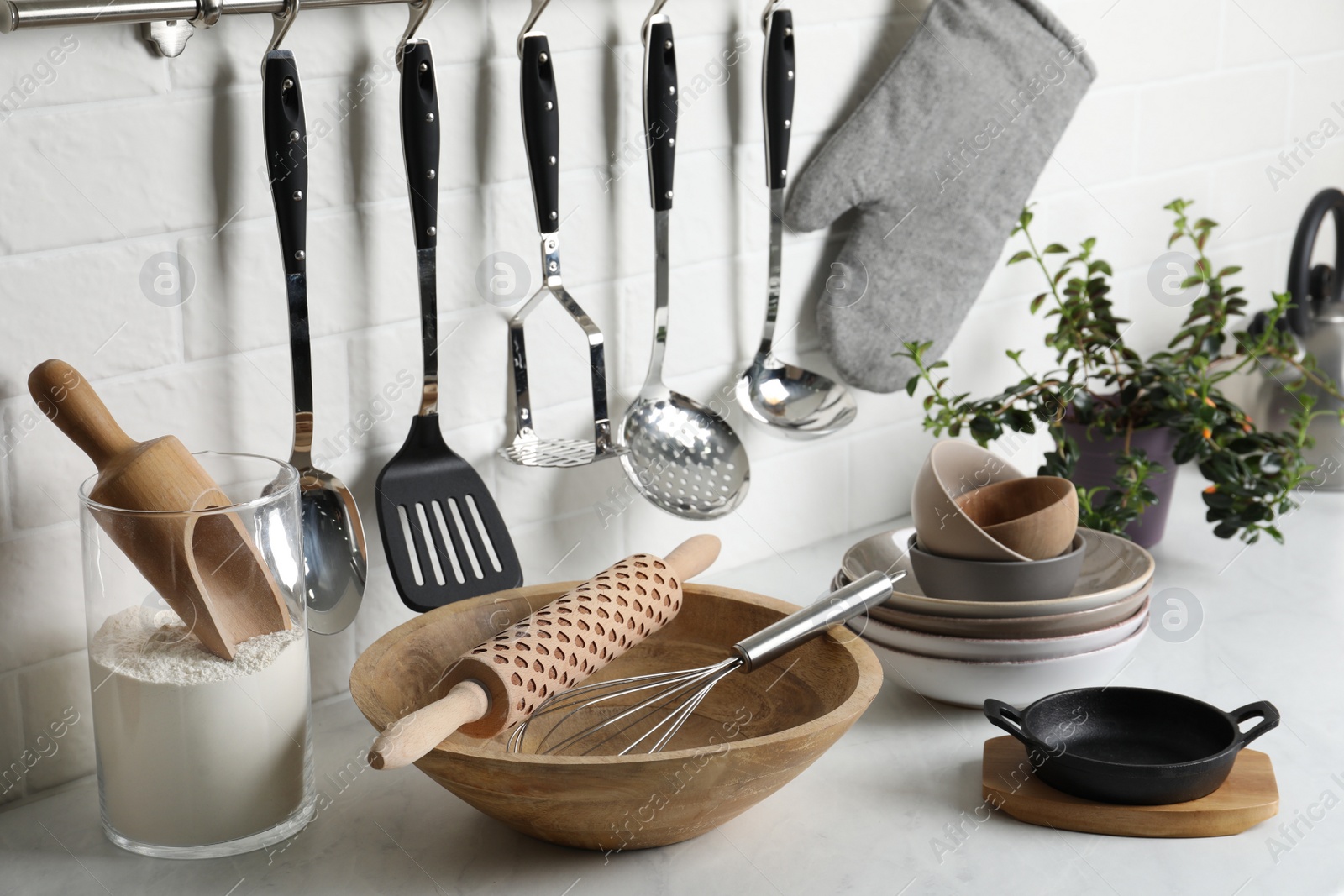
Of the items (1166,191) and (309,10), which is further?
(1166,191)

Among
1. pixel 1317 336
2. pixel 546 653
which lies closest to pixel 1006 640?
pixel 546 653

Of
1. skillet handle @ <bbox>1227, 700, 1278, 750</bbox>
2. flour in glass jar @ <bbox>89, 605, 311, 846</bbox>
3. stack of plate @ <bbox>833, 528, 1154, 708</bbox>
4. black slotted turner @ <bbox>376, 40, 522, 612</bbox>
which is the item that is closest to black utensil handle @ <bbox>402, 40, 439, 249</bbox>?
black slotted turner @ <bbox>376, 40, 522, 612</bbox>

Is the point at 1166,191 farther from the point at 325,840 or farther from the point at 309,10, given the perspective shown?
the point at 325,840

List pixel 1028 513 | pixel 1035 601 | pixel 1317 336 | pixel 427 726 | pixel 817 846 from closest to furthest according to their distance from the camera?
1. pixel 427 726
2. pixel 817 846
3. pixel 1035 601
4. pixel 1028 513
5. pixel 1317 336

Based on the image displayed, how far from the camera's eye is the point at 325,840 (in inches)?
27.5

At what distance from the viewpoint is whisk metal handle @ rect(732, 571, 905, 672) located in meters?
0.72

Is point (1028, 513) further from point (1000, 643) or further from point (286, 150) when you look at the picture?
point (286, 150)

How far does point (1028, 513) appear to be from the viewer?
902 mm

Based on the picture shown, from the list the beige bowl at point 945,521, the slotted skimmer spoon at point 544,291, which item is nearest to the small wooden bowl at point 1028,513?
the beige bowl at point 945,521

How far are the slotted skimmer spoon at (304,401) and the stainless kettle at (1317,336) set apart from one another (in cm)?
88

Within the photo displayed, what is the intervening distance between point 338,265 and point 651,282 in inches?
9.6

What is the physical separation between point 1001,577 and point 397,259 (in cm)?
43

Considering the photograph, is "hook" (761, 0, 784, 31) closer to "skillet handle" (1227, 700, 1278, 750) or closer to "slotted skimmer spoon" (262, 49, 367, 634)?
"slotted skimmer spoon" (262, 49, 367, 634)

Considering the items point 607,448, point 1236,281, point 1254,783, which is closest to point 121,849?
point 607,448
